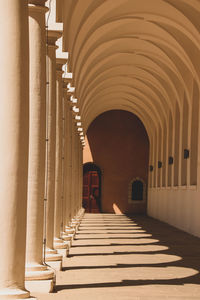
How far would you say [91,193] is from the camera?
3828 cm

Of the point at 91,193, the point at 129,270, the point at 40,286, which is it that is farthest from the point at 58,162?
the point at 91,193

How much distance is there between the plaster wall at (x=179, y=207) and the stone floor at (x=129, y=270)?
8.99 feet

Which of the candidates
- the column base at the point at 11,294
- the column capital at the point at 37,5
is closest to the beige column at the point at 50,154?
the column capital at the point at 37,5

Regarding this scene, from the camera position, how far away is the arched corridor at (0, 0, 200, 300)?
19.2 ft

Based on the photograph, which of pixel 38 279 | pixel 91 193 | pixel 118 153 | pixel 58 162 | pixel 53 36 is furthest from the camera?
pixel 118 153

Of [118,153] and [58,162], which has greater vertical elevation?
[118,153]

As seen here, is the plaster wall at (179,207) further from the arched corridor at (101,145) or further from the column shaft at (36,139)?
the column shaft at (36,139)

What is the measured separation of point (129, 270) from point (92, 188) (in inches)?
1102

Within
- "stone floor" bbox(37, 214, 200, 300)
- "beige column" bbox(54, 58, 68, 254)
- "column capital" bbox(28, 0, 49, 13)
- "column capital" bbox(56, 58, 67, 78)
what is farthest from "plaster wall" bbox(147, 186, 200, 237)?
"column capital" bbox(28, 0, 49, 13)

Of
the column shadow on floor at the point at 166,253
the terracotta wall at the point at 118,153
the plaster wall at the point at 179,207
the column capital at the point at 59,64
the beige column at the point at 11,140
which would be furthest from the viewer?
the terracotta wall at the point at 118,153

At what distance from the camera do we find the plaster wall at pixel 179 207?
66.5 ft

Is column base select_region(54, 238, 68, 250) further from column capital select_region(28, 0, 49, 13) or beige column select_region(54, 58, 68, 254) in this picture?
column capital select_region(28, 0, 49, 13)

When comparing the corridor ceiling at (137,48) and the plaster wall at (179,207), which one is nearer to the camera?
the corridor ceiling at (137,48)

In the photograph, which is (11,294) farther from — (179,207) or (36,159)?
(179,207)
